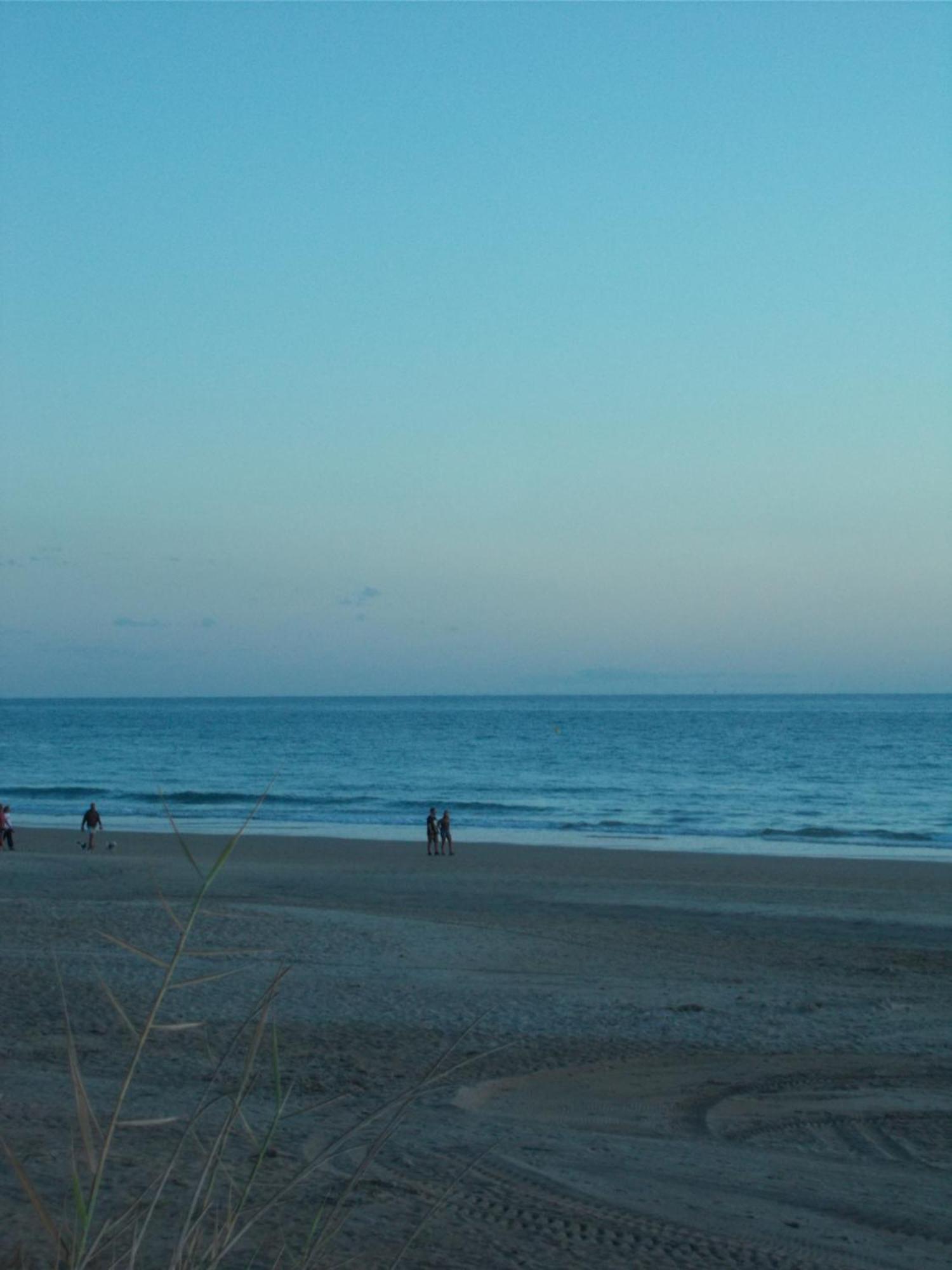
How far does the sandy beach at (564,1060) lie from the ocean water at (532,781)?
243 cm

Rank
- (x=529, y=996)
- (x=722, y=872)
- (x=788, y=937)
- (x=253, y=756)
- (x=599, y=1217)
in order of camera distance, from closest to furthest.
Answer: (x=599, y=1217) < (x=529, y=996) < (x=788, y=937) < (x=722, y=872) < (x=253, y=756)

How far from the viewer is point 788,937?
18141 millimetres

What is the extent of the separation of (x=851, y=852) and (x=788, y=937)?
1699cm

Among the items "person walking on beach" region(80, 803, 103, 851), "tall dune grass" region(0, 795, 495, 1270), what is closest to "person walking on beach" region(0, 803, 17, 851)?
"person walking on beach" region(80, 803, 103, 851)

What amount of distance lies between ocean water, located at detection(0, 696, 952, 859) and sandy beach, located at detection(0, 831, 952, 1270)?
7.96ft

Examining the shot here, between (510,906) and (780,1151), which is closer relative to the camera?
(780,1151)

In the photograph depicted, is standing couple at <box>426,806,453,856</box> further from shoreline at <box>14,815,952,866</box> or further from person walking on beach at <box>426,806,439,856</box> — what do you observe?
shoreline at <box>14,815,952,866</box>

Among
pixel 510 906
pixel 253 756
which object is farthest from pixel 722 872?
pixel 253 756

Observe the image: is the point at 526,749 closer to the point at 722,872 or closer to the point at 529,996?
the point at 722,872

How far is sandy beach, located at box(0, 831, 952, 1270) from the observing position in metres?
6.40

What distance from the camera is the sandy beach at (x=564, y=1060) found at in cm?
640

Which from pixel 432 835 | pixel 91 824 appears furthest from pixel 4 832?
pixel 432 835

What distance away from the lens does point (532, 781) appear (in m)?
63.4

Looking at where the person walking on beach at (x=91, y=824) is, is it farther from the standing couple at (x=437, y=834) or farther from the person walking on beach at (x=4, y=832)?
the standing couple at (x=437, y=834)
